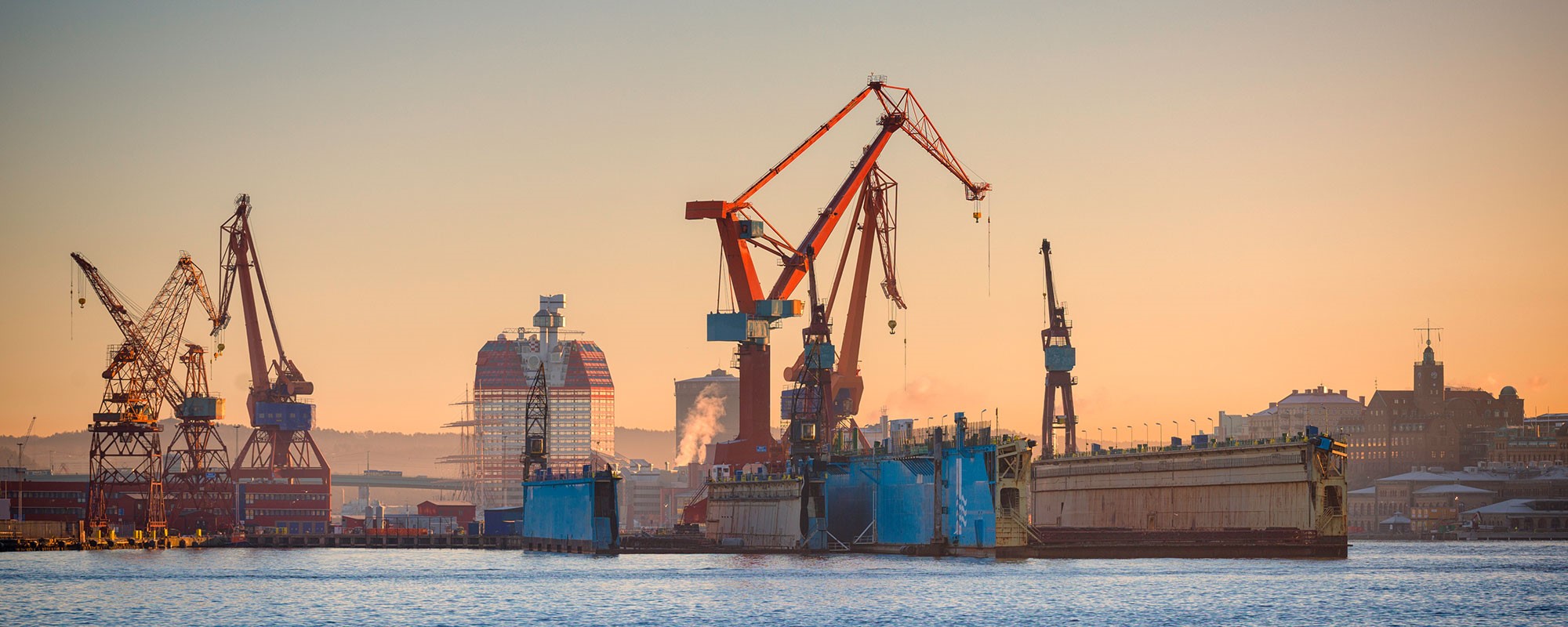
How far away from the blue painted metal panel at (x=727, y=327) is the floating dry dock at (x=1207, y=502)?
28.1m

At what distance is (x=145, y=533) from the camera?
19012cm

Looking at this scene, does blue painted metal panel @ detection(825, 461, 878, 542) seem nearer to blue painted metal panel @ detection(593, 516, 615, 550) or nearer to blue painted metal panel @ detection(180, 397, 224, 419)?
blue painted metal panel @ detection(593, 516, 615, 550)

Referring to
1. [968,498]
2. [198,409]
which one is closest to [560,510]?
[968,498]

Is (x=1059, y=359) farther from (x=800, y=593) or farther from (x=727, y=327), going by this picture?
(x=800, y=593)

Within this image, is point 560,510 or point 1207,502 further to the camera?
point 560,510

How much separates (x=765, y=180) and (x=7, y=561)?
67796mm

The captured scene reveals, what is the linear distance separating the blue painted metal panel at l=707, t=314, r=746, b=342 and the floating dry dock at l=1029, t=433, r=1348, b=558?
2808 cm

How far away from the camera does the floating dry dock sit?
134 m

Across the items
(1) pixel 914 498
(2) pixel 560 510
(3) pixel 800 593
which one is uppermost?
(1) pixel 914 498

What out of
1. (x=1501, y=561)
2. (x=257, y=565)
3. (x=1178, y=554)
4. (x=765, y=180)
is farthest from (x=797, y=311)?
(x=1501, y=561)

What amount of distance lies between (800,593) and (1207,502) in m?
A: 51.7

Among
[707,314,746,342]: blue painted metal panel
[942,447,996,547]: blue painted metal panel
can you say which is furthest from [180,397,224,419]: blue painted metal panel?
[942,447,996,547]: blue painted metal panel

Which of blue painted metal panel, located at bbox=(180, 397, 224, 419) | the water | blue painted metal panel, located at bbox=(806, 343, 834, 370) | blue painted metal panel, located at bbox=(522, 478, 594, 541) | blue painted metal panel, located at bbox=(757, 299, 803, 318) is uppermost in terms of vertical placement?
blue painted metal panel, located at bbox=(757, 299, 803, 318)

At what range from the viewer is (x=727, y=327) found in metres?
155
